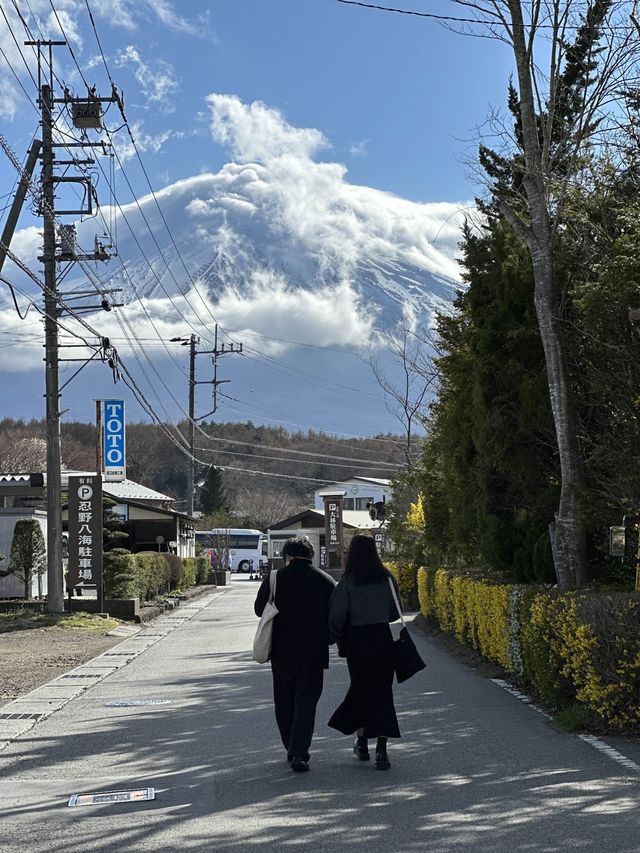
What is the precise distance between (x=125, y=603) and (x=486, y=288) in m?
14.2

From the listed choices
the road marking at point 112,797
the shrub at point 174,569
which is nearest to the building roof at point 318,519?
the shrub at point 174,569

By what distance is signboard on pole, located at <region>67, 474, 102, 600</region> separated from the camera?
24.8m

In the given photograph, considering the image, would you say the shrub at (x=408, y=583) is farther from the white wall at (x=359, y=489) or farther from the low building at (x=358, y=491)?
the low building at (x=358, y=491)

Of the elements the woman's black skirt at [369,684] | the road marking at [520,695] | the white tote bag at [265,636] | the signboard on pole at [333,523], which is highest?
the signboard on pole at [333,523]

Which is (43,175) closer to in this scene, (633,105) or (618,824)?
(633,105)

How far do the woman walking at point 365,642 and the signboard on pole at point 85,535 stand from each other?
706 inches

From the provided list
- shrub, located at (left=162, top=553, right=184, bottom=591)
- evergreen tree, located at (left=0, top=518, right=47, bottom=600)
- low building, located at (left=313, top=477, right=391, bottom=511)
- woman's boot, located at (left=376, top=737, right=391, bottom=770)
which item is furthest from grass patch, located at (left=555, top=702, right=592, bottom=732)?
low building, located at (left=313, top=477, right=391, bottom=511)

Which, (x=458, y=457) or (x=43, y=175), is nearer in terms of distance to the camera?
(x=458, y=457)

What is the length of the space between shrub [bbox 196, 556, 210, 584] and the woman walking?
4781 cm

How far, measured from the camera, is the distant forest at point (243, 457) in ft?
308

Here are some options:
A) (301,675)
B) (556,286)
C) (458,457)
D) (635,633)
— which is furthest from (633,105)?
(301,675)

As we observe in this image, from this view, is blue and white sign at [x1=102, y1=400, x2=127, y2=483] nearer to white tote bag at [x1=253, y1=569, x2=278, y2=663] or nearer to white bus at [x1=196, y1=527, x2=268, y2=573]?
white tote bag at [x1=253, y1=569, x2=278, y2=663]

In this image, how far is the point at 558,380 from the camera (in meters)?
11.9

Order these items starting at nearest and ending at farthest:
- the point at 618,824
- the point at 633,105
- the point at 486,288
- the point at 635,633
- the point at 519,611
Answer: the point at 618,824, the point at 635,633, the point at 519,611, the point at 633,105, the point at 486,288
